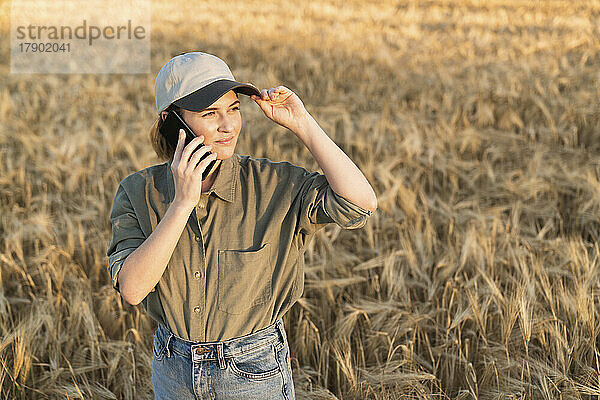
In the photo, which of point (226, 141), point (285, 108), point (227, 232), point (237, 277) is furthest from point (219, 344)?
point (285, 108)

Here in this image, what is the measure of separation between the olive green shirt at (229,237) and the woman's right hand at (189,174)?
0.52 feet

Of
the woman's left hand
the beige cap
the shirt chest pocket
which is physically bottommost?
the shirt chest pocket

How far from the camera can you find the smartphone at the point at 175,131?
1643mm

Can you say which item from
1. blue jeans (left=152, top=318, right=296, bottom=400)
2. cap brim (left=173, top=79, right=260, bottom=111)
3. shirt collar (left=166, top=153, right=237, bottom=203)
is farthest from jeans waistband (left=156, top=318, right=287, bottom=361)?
cap brim (left=173, top=79, right=260, bottom=111)

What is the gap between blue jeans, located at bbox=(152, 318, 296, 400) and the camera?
5.36ft

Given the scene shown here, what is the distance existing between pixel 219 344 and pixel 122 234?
377 mm

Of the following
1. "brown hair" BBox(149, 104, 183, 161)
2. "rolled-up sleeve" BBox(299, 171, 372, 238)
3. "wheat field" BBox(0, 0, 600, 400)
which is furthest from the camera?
"wheat field" BBox(0, 0, 600, 400)

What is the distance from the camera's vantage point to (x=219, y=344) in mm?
1645

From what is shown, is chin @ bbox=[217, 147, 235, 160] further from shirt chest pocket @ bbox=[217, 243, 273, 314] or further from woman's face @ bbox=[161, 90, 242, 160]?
shirt chest pocket @ bbox=[217, 243, 273, 314]

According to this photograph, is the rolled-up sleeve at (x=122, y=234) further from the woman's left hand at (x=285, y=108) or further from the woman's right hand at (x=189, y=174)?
the woman's left hand at (x=285, y=108)

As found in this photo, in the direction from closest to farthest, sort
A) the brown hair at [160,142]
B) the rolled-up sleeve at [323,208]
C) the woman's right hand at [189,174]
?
the woman's right hand at [189,174]
the rolled-up sleeve at [323,208]
the brown hair at [160,142]

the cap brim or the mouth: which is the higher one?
the cap brim

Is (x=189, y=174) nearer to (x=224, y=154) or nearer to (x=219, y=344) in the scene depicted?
(x=224, y=154)

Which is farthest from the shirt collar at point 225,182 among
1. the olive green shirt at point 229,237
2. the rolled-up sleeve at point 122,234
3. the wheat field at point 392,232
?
the wheat field at point 392,232
